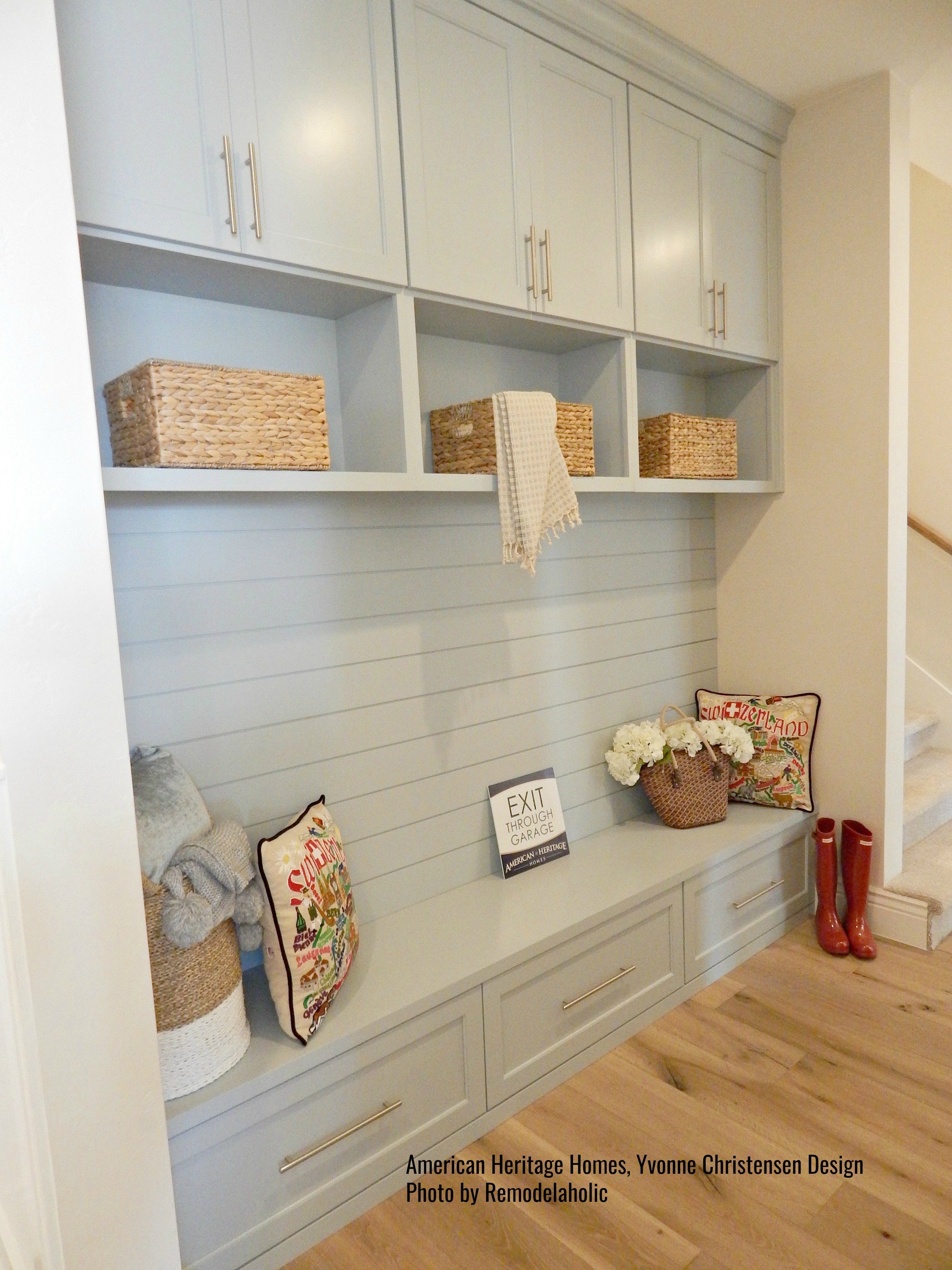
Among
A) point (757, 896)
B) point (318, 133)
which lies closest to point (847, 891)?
point (757, 896)

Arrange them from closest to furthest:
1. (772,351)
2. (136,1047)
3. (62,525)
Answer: (62,525) → (136,1047) → (772,351)

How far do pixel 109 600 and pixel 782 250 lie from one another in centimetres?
245

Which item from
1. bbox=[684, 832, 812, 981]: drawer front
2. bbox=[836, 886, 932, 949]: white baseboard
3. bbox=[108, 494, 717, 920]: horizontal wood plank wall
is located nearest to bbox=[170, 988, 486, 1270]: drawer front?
bbox=[108, 494, 717, 920]: horizontal wood plank wall

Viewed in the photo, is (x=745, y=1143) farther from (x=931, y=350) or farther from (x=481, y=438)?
(x=931, y=350)

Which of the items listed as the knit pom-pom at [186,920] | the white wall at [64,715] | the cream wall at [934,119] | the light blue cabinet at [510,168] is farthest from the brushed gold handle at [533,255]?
the knit pom-pom at [186,920]

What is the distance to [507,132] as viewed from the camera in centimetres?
197

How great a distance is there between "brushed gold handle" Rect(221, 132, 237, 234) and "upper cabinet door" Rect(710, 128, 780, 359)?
5.01 ft

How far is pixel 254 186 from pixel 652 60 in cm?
129

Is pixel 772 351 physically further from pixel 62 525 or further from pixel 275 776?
pixel 62 525

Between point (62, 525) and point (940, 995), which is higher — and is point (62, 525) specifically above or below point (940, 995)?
above

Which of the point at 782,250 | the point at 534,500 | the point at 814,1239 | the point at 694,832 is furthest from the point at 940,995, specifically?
the point at 782,250

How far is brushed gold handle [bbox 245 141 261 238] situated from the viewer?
62.1 inches

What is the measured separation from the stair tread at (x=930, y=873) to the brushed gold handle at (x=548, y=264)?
6.84 ft

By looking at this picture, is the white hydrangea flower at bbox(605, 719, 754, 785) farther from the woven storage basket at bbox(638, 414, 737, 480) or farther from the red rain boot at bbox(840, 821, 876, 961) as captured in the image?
the woven storage basket at bbox(638, 414, 737, 480)
